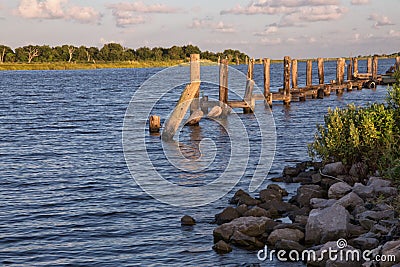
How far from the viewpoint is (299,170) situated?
15.8 m

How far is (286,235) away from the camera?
32.8ft

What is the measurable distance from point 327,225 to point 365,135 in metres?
4.52

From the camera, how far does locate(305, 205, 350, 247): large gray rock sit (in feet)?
31.6

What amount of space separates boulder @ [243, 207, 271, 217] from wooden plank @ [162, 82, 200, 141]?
12.2 meters

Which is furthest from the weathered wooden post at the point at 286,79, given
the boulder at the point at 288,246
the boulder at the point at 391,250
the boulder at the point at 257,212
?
the boulder at the point at 391,250

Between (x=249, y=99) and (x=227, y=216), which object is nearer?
(x=227, y=216)

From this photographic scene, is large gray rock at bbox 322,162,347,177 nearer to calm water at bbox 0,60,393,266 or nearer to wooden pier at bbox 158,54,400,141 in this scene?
calm water at bbox 0,60,393,266

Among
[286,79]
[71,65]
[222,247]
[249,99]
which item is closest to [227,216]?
[222,247]

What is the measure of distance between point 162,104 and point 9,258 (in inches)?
1362

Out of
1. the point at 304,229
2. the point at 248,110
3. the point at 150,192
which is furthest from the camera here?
the point at 248,110

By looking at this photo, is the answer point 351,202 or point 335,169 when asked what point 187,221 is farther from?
point 335,169

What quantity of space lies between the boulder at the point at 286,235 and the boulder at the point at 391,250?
1.96 metres

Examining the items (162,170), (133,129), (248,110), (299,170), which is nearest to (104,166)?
(162,170)

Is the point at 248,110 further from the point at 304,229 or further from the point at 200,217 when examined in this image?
the point at 304,229
